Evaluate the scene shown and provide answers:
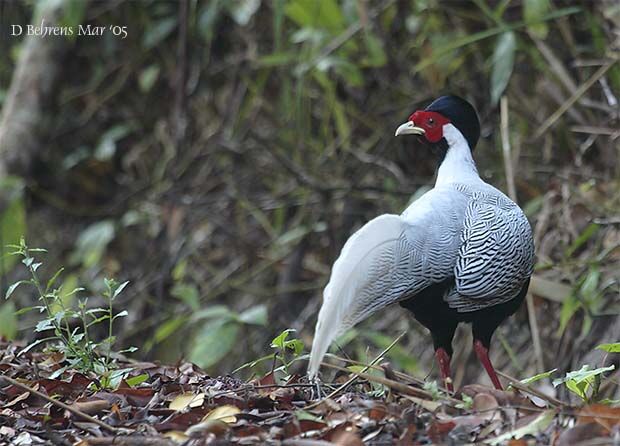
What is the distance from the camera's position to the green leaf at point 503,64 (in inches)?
201

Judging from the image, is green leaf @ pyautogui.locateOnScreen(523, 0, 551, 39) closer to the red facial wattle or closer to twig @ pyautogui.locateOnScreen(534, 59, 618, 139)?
twig @ pyautogui.locateOnScreen(534, 59, 618, 139)

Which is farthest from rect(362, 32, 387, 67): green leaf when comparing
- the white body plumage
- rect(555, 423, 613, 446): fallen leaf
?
rect(555, 423, 613, 446): fallen leaf

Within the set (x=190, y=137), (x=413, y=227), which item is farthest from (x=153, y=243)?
(x=413, y=227)

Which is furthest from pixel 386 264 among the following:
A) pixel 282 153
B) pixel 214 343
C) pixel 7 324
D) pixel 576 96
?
pixel 282 153

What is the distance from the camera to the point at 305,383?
3.04 metres

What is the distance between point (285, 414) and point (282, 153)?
4.09 metres

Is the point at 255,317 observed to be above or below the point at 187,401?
below

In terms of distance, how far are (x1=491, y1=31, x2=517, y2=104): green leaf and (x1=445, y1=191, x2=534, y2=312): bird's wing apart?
170cm

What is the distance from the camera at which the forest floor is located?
242 centimetres

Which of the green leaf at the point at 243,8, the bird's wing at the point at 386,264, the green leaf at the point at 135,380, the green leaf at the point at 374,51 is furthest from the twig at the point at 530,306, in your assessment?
the green leaf at the point at 135,380

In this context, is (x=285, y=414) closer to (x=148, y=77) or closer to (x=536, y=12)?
(x=536, y=12)

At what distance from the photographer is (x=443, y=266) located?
3361 mm

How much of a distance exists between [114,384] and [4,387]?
0.32m

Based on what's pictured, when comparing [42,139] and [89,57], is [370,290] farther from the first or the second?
[89,57]
